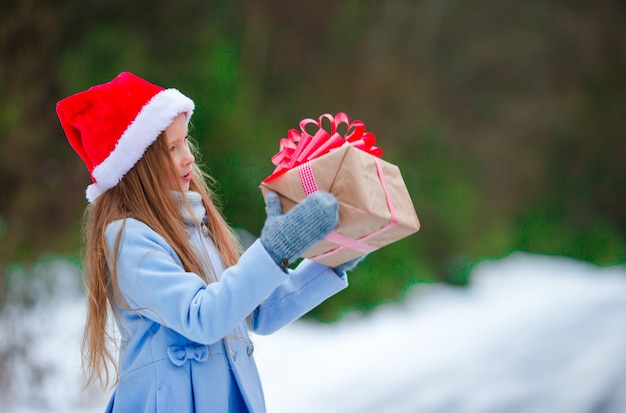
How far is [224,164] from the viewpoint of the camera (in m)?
2.79

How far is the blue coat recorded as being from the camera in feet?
3.14

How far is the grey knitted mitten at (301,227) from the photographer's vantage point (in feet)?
3.07

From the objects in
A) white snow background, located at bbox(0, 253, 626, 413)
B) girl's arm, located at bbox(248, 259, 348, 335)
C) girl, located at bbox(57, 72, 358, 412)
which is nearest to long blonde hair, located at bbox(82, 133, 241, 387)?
girl, located at bbox(57, 72, 358, 412)

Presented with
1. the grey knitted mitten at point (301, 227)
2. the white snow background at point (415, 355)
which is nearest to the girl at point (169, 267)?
the grey knitted mitten at point (301, 227)

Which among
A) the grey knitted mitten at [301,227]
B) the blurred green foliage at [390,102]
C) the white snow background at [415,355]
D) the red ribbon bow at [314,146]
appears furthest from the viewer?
the blurred green foliage at [390,102]

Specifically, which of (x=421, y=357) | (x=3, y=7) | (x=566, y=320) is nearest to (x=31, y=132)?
(x=3, y=7)

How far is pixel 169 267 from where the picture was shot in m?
1.01

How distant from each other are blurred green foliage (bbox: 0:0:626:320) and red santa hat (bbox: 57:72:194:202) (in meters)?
1.52

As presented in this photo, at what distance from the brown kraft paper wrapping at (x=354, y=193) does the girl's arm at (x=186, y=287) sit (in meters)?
0.09

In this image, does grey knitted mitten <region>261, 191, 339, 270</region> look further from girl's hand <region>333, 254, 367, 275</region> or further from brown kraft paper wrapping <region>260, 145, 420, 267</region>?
girl's hand <region>333, 254, 367, 275</region>

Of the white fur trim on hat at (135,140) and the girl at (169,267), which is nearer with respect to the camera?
the girl at (169,267)

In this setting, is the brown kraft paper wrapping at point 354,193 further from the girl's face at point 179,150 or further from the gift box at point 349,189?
the girl's face at point 179,150

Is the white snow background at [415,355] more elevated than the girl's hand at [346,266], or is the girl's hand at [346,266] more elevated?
the white snow background at [415,355]

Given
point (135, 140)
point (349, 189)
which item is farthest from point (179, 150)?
point (349, 189)
